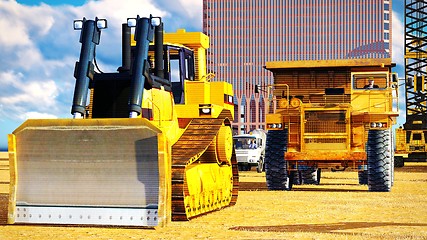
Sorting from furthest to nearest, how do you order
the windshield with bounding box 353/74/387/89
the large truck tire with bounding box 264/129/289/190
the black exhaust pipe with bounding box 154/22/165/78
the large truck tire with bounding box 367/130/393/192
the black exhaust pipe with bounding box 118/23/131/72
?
1. the windshield with bounding box 353/74/387/89
2. the large truck tire with bounding box 264/129/289/190
3. the large truck tire with bounding box 367/130/393/192
4. the black exhaust pipe with bounding box 118/23/131/72
5. the black exhaust pipe with bounding box 154/22/165/78

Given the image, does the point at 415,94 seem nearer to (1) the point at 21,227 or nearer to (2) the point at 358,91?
(2) the point at 358,91

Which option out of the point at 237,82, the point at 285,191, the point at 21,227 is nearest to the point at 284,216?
the point at 21,227

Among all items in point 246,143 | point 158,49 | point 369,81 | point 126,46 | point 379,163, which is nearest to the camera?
point 158,49

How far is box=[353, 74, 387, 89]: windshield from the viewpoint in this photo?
943 inches

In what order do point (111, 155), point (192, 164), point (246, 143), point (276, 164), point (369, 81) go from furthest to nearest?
1. point (246, 143)
2. point (369, 81)
3. point (276, 164)
4. point (192, 164)
5. point (111, 155)

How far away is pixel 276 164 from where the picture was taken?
22797 mm

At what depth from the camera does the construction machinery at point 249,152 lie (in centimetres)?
4022

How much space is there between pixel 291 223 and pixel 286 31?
6382 inches

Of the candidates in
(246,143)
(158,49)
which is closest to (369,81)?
(158,49)

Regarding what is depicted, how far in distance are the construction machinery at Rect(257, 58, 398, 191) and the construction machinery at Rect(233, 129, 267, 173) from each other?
51.2ft

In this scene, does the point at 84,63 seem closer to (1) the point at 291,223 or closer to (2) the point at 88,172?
(2) the point at 88,172

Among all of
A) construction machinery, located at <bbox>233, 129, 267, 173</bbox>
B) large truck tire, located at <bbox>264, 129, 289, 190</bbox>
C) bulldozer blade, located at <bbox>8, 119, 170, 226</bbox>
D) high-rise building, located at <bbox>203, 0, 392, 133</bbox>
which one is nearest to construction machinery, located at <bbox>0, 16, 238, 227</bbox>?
bulldozer blade, located at <bbox>8, 119, 170, 226</bbox>

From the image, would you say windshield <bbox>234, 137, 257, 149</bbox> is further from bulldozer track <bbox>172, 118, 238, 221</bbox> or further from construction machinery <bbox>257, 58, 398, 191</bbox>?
bulldozer track <bbox>172, 118, 238, 221</bbox>

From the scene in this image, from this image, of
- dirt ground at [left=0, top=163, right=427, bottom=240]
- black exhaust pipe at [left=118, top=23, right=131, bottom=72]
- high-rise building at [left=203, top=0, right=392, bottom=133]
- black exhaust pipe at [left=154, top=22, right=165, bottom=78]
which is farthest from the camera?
high-rise building at [left=203, top=0, right=392, bottom=133]
